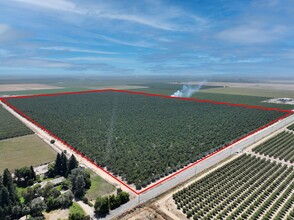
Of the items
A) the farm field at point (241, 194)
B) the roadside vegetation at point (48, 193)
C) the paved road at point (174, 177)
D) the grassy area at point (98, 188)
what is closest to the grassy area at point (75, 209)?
the roadside vegetation at point (48, 193)

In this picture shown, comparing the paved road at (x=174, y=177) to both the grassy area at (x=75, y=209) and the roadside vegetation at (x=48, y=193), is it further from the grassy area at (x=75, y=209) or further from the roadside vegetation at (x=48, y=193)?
the grassy area at (x=75, y=209)

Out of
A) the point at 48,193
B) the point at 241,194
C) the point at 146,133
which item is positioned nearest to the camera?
the point at 48,193

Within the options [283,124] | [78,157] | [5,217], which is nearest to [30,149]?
[78,157]

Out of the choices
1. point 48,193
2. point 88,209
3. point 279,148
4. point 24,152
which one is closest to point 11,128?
point 24,152

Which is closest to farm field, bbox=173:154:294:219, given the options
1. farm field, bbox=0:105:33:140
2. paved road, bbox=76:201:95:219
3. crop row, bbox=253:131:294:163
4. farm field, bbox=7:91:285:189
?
crop row, bbox=253:131:294:163

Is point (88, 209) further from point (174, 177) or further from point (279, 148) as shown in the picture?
point (279, 148)
